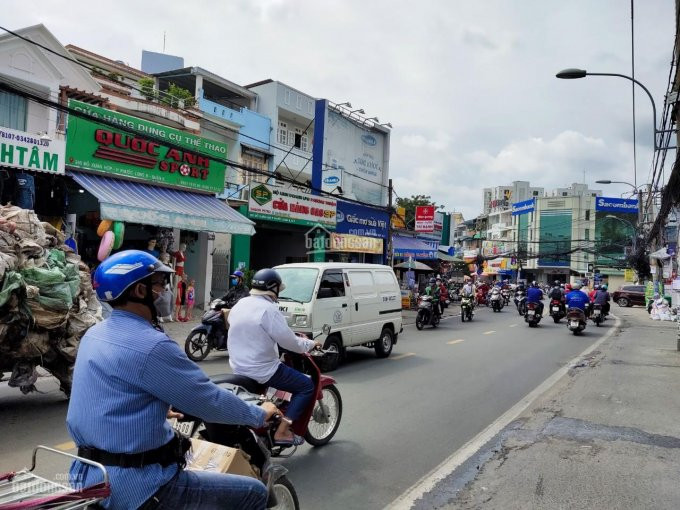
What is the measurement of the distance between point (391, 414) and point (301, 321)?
9.60 feet

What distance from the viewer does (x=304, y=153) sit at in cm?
2881

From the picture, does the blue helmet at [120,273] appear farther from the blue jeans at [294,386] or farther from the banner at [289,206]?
the banner at [289,206]

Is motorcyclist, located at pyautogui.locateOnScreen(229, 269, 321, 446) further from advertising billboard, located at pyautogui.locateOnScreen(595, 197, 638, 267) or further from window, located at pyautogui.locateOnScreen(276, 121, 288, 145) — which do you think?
advertising billboard, located at pyautogui.locateOnScreen(595, 197, 638, 267)

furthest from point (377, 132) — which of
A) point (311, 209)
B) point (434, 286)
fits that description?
point (434, 286)

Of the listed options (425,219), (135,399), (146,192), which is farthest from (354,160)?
(135,399)

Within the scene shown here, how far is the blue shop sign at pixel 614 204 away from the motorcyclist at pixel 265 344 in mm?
74502

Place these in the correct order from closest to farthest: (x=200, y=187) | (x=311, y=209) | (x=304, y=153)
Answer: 1. (x=200, y=187)
2. (x=311, y=209)
3. (x=304, y=153)

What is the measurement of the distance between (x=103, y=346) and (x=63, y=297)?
4147 mm

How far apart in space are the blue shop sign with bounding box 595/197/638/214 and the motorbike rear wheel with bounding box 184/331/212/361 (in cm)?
7080

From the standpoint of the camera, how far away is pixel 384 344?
11125 millimetres

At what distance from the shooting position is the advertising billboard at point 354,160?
25.9m

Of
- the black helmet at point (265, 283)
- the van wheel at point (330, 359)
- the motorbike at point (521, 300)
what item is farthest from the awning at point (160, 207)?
the motorbike at point (521, 300)

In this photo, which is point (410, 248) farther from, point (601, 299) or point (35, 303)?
point (35, 303)

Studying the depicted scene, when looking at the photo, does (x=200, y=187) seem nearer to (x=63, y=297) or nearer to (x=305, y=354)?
(x=63, y=297)
